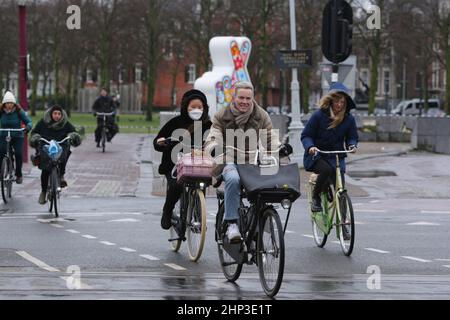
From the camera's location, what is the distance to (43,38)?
220 feet

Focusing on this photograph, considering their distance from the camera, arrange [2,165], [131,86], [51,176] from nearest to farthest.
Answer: [51,176], [2,165], [131,86]

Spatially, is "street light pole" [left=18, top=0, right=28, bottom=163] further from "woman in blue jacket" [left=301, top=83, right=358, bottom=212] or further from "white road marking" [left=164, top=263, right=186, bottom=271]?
"white road marking" [left=164, top=263, right=186, bottom=271]

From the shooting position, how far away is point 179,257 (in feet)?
39.4

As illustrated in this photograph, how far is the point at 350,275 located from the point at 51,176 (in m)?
6.72

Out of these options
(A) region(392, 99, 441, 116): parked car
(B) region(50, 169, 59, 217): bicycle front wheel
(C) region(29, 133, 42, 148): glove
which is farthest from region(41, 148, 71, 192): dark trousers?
(A) region(392, 99, 441, 116): parked car

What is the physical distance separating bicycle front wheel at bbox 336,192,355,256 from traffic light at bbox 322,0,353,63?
944cm

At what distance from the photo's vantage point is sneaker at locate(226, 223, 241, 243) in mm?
9695

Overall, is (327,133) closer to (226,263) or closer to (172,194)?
(172,194)

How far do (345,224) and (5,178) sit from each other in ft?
25.7

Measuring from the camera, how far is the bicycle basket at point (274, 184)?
30.5 ft

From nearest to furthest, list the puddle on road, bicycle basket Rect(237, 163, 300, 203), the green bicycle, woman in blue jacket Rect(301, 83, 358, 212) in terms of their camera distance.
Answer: bicycle basket Rect(237, 163, 300, 203), the green bicycle, woman in blue jacket Rect(301, 83, 358, 212), the puddle on road

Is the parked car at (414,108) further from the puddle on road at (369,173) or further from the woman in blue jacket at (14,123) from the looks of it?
the woman in blue jacket at (14,123)
